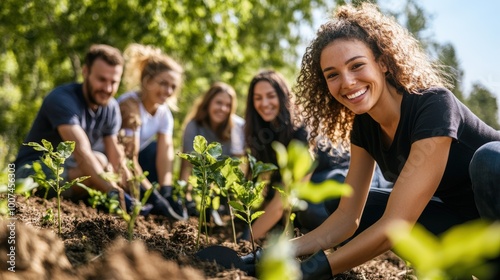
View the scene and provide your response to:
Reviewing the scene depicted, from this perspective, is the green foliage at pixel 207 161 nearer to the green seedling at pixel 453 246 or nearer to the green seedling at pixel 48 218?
the green seedling at pixel 48 218

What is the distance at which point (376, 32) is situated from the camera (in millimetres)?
2229

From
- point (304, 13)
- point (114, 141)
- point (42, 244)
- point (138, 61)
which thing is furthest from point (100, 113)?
point (304, 13)

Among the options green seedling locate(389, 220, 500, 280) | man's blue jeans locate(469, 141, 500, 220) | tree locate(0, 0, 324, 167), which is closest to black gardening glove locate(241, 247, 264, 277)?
man's blue jeans locate(469, 141, 500, 220)

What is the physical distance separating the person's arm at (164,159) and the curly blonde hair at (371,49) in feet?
7.26

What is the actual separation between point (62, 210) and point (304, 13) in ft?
30.0

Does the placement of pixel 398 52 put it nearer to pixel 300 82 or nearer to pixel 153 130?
pixel 300 82

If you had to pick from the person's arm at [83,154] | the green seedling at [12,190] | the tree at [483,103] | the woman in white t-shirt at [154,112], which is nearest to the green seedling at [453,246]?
the green seedling at [12,190]

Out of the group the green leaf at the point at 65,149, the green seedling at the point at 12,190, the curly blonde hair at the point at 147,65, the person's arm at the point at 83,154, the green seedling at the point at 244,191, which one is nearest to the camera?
the green seedling at the point at 12,190

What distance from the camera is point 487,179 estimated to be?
1.82 meters

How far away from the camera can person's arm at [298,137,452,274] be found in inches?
67.9

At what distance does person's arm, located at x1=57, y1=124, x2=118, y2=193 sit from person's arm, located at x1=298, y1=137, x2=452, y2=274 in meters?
2.00

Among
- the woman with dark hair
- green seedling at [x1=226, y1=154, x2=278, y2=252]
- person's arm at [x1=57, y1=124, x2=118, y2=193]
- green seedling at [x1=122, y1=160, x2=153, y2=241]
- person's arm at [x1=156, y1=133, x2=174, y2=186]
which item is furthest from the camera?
person's arm at [x1=156, y1=133, x2=174, y2=186]

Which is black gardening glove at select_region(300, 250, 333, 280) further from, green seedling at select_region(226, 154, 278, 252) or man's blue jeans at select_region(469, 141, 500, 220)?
man's blue jeans at select_region(469, 141, 500, 220)

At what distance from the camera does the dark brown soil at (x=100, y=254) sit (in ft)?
3.33
